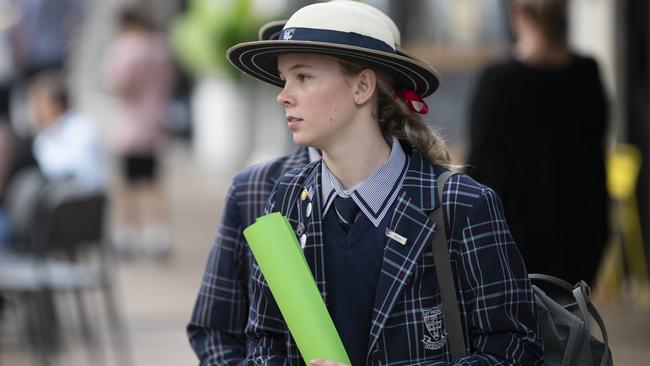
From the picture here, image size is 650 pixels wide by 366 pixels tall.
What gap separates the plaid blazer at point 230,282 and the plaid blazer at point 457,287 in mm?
498

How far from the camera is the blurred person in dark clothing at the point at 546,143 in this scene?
559 cm

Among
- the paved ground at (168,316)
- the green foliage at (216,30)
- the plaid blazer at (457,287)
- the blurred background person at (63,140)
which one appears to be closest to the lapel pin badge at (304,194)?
the plaid blazer at (457,287)

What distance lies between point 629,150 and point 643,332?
6.07 ft

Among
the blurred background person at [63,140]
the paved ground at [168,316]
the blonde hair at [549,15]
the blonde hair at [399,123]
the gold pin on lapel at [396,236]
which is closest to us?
the gold pin on lapel at [396,236]

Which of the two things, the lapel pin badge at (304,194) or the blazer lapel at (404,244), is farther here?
the lapel pin badge at (304,194)

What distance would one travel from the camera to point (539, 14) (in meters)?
5.70

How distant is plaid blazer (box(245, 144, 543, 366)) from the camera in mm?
2994

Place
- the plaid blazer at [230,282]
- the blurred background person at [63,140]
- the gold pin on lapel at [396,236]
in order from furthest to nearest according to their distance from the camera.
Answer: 1. the blurred background person at [63,140]
2. the plaid blazer at [230,282]
3. the gold pin on lapel at [396,236]

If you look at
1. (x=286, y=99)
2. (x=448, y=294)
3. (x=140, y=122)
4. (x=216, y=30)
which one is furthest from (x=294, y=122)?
(x=216, y=30)

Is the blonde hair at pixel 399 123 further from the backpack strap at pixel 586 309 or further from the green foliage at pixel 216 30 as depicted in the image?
the green foliage at pixel 216 30

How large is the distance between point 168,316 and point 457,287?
6898mm

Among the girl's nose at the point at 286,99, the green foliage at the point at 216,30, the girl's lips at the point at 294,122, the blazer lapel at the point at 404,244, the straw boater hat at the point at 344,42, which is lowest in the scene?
the blazer lapel at the point at 404,244

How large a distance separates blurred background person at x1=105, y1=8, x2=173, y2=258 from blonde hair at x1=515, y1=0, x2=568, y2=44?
7273 mm

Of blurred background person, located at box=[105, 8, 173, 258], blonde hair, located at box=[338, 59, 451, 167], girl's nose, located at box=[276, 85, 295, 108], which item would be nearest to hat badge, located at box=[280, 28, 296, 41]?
girl's nose, located at box=[276, 85, 295, 108]
